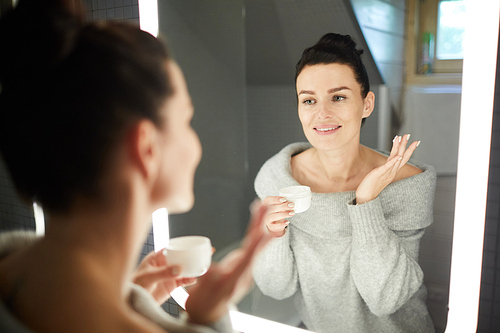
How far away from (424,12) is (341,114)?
28cm

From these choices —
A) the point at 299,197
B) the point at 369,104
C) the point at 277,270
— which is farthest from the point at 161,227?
the point at 369,104

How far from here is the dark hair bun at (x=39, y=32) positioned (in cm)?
55

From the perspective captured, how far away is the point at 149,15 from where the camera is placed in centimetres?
108

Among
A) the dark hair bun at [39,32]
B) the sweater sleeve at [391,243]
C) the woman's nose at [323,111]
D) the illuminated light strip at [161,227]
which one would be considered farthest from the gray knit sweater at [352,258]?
the dark hair bun at [39,32]

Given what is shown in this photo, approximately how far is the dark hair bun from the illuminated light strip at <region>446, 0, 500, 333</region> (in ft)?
2.47

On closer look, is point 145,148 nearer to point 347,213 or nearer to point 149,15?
point 347,213

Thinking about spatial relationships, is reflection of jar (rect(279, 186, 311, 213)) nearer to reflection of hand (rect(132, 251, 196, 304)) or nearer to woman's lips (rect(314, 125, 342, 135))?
woman's lips (rect(314, 125, 342, 135))

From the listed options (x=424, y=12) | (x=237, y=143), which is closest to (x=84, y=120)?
(x=237, y=143)

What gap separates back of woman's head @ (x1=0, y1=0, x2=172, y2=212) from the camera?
0.56 meters

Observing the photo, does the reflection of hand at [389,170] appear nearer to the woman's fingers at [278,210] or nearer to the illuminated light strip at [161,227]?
the woman's fingers at [278,210]

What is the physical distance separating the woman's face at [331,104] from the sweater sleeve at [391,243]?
17 centimetres

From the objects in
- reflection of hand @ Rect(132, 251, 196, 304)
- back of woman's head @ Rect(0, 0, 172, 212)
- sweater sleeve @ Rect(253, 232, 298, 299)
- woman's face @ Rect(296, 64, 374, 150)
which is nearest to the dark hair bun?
back of woman's head @ Rect(0, 0, 172, 212)

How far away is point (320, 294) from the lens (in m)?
0.99

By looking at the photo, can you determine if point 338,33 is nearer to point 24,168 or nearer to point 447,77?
point 447,77
